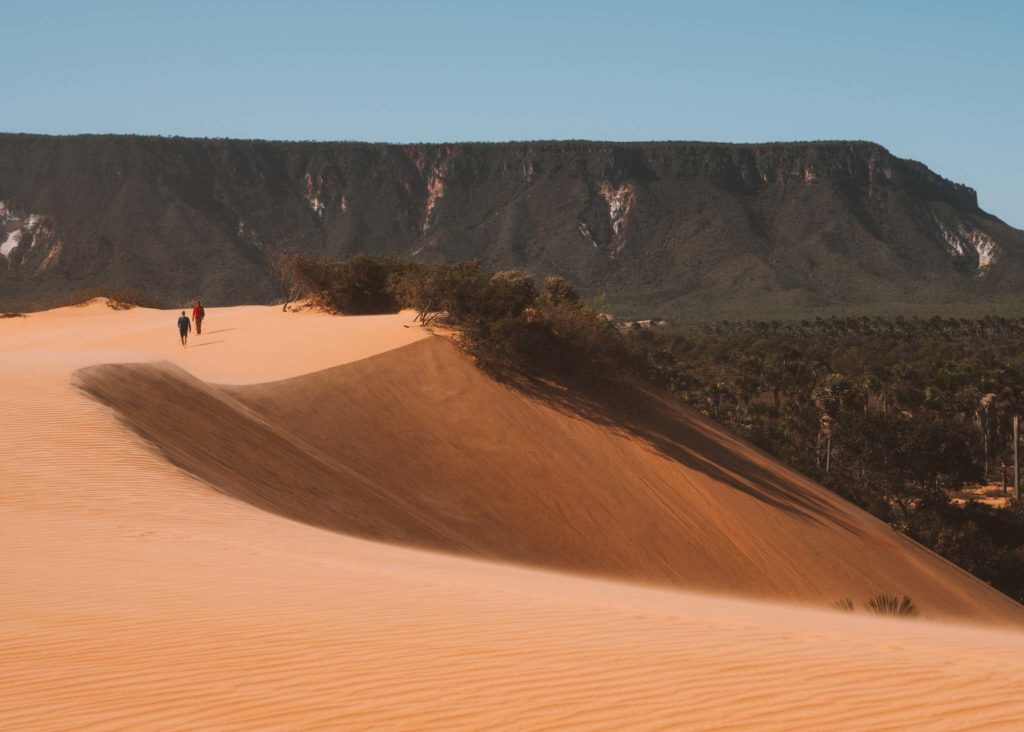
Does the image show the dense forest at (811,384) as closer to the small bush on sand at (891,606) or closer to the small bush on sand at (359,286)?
the small bush on sand at (359,286)

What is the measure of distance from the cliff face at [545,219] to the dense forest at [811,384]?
48.6 meters

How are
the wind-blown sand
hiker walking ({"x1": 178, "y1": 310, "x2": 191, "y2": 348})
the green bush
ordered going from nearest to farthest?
the wind-blown sand < hiker walking ({"x1": 178, "y1": 310, "x2": 191, "y2": 348}) < the green bush

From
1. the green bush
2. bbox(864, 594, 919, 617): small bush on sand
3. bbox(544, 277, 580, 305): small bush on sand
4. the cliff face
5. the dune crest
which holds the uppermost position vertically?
the cliff face

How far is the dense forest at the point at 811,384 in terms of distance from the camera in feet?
97.3

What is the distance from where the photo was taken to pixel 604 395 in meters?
29.3

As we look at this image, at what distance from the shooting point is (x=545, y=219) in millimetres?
144125

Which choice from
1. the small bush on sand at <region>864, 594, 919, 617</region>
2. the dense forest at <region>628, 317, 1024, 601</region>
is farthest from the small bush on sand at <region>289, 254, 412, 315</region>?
the small bush on sand at <region>864, 594, 919, 617</region>

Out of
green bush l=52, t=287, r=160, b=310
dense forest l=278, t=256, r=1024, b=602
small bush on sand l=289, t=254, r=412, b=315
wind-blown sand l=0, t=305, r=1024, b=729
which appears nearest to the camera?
wind-blown sand l=0, t=305, r=1024, b=729

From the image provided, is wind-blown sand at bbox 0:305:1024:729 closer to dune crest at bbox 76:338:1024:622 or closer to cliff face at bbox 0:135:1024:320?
dune crest at bbox 76:338:1024:622

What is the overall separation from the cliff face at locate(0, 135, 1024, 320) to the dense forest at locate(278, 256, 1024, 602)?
4857 cm

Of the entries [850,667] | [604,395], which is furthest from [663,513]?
[850,667]

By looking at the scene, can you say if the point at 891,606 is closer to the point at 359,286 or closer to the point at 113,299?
the point at 359,286

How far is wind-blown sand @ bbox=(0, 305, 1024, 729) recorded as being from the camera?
686cm

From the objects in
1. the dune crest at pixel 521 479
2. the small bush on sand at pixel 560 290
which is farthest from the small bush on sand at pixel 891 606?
the small bush on sand at pixel 560 290
